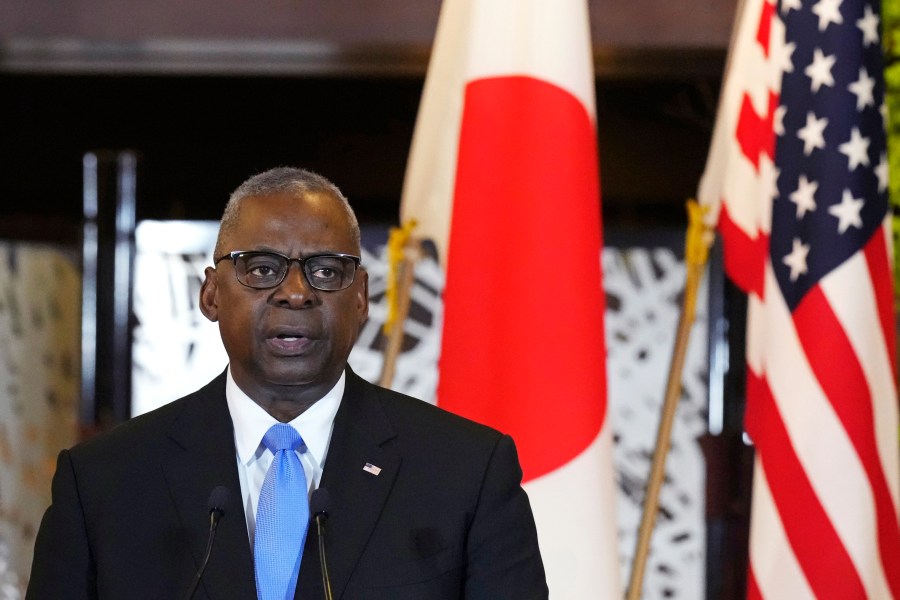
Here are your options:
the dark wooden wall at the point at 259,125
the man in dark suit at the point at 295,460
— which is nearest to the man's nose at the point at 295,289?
the man in dark suit at the point at 295,460

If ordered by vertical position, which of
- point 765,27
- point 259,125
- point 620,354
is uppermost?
point 259,125

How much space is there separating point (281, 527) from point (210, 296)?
329 millimetres

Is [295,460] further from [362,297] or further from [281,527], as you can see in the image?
[362,297]

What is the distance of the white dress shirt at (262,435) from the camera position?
1.51 meters

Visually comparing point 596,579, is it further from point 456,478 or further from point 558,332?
point 456,478

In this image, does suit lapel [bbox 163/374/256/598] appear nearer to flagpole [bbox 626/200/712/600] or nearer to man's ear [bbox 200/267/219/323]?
man's ear [bbox 200/267/219/323]

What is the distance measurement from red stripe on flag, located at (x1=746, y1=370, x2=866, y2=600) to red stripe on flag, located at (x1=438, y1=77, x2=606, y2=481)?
0.42 metres

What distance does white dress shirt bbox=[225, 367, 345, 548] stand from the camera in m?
1.51

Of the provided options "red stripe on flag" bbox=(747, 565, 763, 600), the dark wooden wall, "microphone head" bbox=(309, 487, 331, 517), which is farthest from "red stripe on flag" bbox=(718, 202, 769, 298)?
"microphone head" bbox=(309, 487, 331, 517)

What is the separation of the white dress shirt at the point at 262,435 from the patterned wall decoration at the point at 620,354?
2.14 m

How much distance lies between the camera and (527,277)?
2848 mm

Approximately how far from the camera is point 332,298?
1468 mm

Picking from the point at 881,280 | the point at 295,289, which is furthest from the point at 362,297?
the point at 881,280

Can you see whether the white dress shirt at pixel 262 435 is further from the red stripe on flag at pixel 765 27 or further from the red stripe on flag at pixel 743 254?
the red stripe on flag at pixel 765 27
